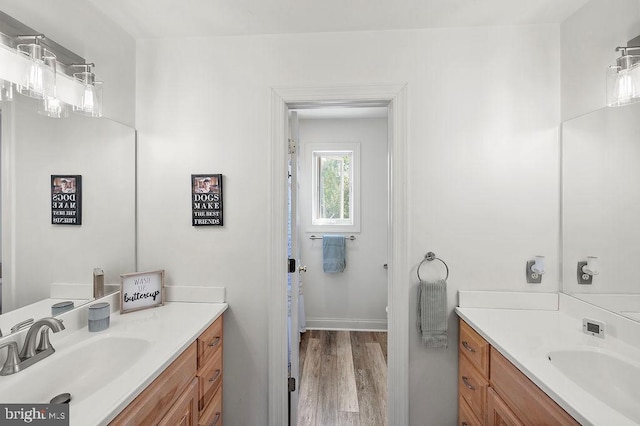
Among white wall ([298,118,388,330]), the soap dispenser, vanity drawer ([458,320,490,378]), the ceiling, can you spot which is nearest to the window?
white wall ([298,118,388,330])

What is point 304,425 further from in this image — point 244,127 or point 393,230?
point 244,127

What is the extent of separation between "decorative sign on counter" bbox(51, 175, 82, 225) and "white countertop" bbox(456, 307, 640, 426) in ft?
6.51

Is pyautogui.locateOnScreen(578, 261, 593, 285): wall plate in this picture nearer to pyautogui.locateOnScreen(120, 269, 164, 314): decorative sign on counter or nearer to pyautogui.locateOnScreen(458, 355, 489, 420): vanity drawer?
pyautogui.locateOnScreen(458, 355, 489, 420): vanity drawer

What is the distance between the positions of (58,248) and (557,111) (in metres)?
2.62

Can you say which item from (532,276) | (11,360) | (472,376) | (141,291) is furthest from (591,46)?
(11,360)

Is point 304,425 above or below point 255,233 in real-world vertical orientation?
below

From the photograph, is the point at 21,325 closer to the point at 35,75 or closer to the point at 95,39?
the point at 35,75

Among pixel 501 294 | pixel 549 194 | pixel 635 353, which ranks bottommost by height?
pixel 635 353

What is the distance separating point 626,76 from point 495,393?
1.48 metres

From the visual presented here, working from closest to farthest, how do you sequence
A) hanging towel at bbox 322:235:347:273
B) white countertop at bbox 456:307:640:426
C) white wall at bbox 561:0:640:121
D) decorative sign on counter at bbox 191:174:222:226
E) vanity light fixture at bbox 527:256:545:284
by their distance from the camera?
white countertop at bbox 456:307:640:426 → white wall at bbox 561:0:640:121 → vanity light fixture at bbox 527:256:545:284 → decorative sign on counter at bbox 191:174:222:226 → hanging towel at bbox 322:235:347:273

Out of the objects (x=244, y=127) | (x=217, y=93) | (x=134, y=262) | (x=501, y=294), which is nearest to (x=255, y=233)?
(x=244, y=127)

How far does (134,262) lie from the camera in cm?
179

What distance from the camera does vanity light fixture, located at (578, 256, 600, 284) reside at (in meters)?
1.45

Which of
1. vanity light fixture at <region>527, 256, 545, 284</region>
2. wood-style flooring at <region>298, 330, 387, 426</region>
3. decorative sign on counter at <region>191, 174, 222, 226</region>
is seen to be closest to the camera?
vanity light fixture at <region>527, 256, 545, 284</region>
